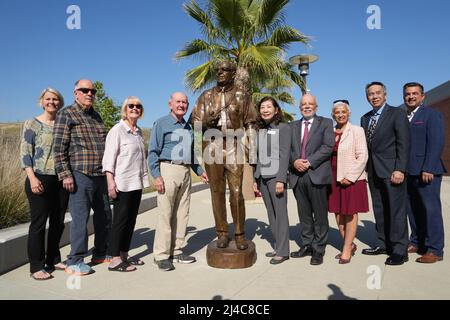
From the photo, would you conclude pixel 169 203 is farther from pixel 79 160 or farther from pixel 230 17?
pixel 230 17

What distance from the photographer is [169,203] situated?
3.69 meters

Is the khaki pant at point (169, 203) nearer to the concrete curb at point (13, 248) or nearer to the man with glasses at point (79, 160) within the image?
the man with glasses at point (79, 160)

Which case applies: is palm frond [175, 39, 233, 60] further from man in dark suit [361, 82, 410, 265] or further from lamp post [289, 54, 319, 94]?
man in dark suit [361, 82, 410, 265]

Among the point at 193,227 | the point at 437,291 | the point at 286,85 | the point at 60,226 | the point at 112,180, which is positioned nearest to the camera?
the point at 437,291

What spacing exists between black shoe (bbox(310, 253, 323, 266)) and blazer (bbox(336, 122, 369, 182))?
92cm

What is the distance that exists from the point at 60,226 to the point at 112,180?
0.88m

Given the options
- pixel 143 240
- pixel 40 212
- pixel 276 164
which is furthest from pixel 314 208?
pixel 40 212

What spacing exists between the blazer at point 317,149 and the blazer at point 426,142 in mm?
1034

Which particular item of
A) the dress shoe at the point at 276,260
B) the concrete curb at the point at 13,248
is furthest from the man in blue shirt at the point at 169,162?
the concrete curb at the point at 13,248

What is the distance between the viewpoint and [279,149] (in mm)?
3791

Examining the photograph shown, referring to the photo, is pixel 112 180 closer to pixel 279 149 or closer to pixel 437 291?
pixel 279 149

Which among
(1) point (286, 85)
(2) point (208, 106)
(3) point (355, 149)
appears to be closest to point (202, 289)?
(2) point (208, 106)

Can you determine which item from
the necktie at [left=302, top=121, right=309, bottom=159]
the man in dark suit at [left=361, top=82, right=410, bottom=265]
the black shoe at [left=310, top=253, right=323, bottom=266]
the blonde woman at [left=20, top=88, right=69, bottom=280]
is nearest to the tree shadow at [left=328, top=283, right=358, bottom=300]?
the black shoe at [left=310, top=253, right=323, bottom=266]

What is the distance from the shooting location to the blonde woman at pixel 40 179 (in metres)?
3.25
